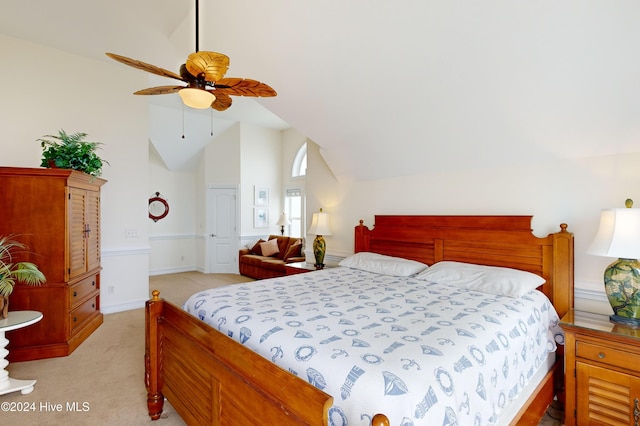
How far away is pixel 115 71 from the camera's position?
4.29 m

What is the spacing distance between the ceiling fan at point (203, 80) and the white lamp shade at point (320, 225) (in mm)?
2190

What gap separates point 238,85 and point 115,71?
10.8 feet

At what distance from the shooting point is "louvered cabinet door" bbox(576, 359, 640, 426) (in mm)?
1759

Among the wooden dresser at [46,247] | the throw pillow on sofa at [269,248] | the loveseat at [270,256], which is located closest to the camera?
the wooden dresser at [46,247]

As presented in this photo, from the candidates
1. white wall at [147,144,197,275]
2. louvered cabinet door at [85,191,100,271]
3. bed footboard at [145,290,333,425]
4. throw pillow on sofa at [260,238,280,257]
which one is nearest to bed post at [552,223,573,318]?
bed footboard at [145,290,333,425]

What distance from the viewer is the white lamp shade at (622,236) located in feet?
6.08

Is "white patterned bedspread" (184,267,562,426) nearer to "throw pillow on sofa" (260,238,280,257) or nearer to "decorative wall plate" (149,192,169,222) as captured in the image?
"throw pillow on sofa" (260,238,280,257)

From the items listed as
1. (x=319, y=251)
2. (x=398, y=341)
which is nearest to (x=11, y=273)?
(x=319, y=251)

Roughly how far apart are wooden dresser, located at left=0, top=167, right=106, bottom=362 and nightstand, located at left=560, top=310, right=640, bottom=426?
165 inches

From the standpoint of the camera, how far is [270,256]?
633 cm

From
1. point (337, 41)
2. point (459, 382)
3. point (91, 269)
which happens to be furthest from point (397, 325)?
point (91, 269)

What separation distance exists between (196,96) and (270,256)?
4.61 metres

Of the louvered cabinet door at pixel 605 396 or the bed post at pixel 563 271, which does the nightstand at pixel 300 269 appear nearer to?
the bed post at pixel 563 271

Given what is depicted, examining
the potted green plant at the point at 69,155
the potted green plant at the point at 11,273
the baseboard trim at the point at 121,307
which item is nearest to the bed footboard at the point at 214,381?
the potted green plant at the point at 11,273
